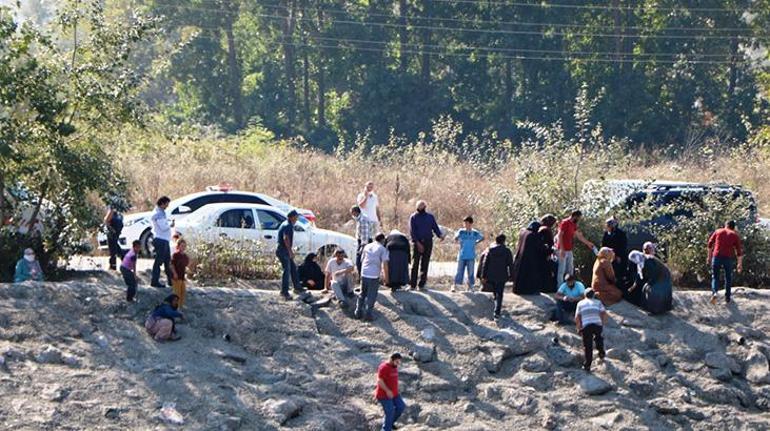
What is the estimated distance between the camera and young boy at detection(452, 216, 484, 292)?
23.8m

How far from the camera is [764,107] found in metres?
54.7

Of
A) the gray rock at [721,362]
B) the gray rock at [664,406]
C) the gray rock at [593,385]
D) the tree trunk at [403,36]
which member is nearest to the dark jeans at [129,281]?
the gray rock at [593,385]

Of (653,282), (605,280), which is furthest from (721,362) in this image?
(605,280)

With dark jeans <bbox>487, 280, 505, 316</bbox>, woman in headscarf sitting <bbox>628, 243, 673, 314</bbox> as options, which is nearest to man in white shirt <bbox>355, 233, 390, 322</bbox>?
dark jeans <bbox>487, 280, 505, 316</bbox>

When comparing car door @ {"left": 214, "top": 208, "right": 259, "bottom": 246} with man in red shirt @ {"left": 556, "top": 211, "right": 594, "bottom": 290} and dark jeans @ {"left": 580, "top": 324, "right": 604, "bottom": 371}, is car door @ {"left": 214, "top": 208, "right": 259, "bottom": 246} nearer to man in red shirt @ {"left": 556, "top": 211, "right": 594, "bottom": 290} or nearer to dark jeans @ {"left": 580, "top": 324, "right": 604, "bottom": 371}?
man in red shirt @ {"left": 556, "top": 211, "right": 594, "bottom": 290}

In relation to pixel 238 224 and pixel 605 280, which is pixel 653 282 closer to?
pixel 605 280

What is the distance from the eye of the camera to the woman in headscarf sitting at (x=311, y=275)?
79.0 feet

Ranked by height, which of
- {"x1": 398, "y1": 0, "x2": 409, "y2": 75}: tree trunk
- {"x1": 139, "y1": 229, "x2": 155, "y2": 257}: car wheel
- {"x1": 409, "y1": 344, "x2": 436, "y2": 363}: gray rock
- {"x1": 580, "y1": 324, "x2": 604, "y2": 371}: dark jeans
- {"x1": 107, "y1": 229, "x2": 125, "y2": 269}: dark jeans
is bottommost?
{"x1": 409, "y1": 344, "x2": 436, "y2": 363}: gray rock

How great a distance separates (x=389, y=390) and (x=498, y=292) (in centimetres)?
373

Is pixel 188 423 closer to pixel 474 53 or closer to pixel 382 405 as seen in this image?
pixel 382 405

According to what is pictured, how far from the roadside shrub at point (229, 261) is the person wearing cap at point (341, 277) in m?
2.18

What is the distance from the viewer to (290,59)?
5991 cm

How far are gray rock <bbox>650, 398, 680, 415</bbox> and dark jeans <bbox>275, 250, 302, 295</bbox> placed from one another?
5932 millimetres

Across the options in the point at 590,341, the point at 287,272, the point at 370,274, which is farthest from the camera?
the point at 287,272
